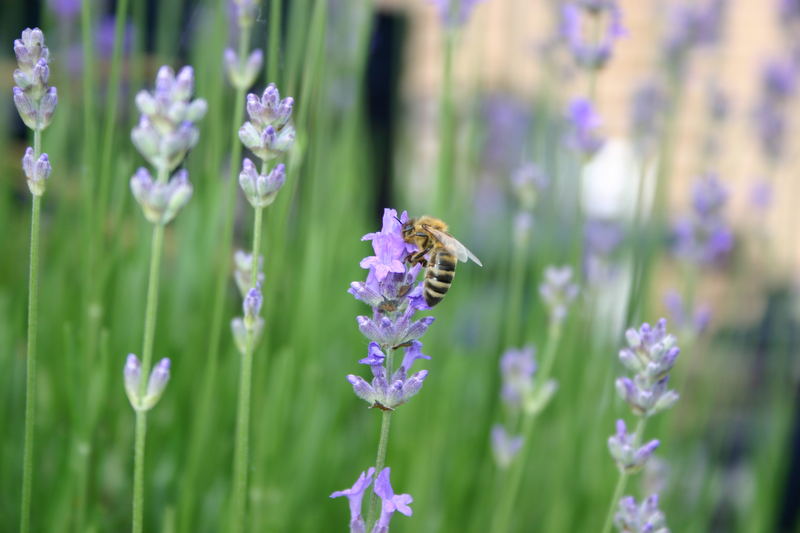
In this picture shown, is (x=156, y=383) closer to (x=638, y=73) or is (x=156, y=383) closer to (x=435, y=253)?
(x=435, y=253)

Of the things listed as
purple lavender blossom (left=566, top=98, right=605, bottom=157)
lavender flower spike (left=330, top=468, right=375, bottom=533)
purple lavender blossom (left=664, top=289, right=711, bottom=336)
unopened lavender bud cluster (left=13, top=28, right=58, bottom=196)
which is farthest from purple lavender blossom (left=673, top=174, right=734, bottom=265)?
unopened lavender bud cluster (left=13, top=28, right=58, bottom=196)

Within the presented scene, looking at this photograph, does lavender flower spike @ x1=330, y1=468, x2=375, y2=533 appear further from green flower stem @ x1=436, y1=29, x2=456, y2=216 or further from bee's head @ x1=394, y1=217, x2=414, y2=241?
green flower stem @ x1=436, y1=29, x2=456, y2=216

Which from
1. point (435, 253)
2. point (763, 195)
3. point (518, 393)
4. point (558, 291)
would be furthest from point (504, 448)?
point (763, 195)

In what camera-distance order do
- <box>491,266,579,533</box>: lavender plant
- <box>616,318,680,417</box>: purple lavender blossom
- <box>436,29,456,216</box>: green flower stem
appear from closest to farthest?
<box>616,318,680,417</box>: purple lavender blossom
<box>491,266,579,533</box>: lavender plant
<box>436,29,456,216</box>: green flower stem

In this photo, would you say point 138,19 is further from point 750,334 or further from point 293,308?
point 750,334

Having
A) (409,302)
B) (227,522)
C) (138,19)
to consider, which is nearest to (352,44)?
(138,19)

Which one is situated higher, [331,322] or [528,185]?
[528,185]

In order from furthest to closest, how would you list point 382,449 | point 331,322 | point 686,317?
point 331,322
point 686,317
point 382,449
